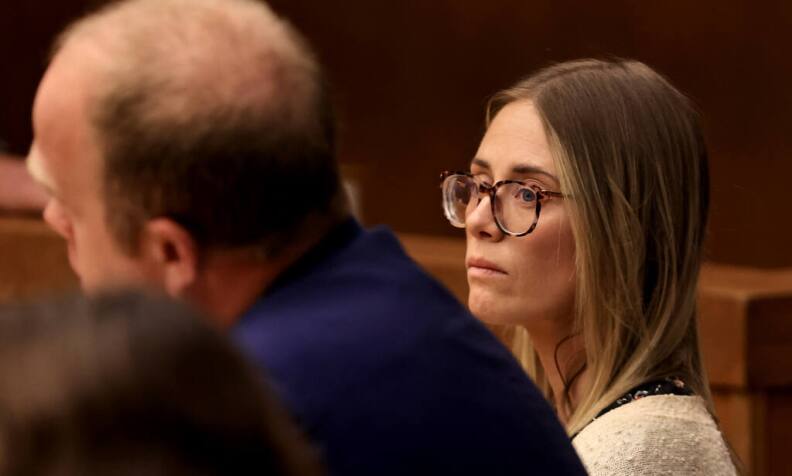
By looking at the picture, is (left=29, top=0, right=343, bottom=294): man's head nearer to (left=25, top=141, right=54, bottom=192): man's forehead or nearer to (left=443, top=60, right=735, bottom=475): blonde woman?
(left=25, top=141, right=54, bottom=192): man's forehead

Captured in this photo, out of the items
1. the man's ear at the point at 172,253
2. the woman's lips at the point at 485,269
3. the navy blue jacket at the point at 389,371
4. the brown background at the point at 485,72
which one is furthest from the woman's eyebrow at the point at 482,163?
the brown background at the point at 485,72

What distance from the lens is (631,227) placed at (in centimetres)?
182

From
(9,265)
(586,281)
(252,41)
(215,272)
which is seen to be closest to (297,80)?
(252,41)

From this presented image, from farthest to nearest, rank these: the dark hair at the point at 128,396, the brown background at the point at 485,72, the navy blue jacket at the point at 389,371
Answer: the brown background at the point at 485,72
the navy blue jacket at the point at 389,371
the dark hair at the point at 128,396

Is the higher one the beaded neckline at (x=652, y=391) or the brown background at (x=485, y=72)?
the beaded neckline at (x=652, y=391)

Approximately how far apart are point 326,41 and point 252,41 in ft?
12.1

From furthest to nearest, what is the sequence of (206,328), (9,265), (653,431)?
(9,265)
(653,431)
(206,328)

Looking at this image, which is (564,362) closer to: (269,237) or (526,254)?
(526,254)

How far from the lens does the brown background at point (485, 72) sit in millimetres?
3948

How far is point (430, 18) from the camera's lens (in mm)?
4578

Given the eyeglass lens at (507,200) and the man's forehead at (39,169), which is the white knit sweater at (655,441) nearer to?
the eyeglass lens at (507,200)

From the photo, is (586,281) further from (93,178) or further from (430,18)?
(430,18)

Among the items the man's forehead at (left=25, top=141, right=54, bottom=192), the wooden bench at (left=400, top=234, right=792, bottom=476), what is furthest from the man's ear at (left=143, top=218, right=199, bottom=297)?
the wooden bench at (left=400, top=234, right=792, bottom=476)

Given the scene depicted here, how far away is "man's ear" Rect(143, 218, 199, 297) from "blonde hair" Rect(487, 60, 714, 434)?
0.77 meters
